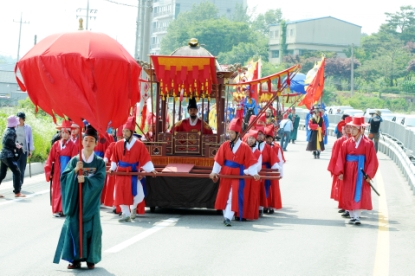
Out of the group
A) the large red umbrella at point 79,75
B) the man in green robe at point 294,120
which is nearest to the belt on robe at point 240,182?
the large red umbrella at point 79,75

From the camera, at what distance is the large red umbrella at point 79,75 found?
377 inches

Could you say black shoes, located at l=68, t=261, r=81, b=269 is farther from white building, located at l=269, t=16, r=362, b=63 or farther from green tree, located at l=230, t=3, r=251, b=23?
green tree, located at l=230, t=3, r=251, b=23

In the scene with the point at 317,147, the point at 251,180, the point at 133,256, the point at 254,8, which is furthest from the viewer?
the point at 254,8

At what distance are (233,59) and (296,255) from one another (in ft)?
314

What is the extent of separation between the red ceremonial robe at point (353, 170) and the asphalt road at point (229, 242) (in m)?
0.36

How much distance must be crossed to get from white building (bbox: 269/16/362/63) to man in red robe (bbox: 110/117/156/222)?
95677mm

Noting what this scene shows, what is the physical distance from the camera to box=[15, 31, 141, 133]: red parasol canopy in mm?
9586

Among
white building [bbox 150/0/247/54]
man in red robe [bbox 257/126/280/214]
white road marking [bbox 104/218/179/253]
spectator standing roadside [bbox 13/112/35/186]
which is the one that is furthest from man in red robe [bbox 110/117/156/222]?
white building [bbox 150/0/247/54]

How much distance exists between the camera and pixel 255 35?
123688mm

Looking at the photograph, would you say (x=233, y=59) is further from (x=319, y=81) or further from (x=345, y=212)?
(x=345, y=212)

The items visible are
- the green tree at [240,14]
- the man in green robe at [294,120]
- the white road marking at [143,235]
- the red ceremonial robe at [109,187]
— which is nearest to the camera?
the white road marking at [143,235]

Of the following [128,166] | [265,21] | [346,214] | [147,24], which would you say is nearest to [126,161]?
[128,166]

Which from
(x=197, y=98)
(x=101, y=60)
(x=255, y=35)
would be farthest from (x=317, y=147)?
(x=255, y=35)

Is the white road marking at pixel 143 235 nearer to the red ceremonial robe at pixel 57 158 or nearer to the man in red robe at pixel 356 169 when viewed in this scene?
the red ceremonial robe at pixel 57 158
